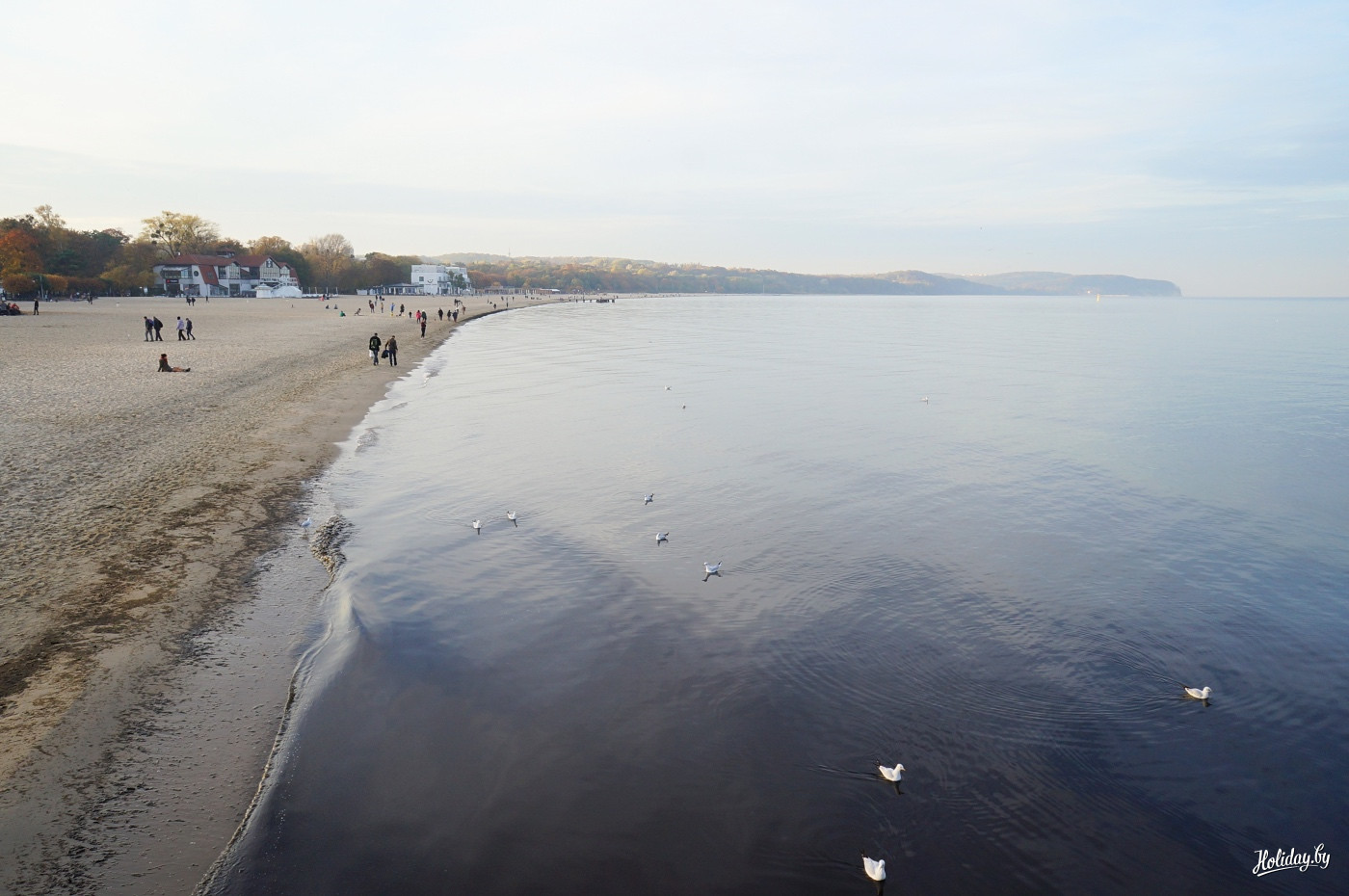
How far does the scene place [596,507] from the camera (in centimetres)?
1474

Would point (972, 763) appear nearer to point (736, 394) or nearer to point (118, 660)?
point (118, 660)

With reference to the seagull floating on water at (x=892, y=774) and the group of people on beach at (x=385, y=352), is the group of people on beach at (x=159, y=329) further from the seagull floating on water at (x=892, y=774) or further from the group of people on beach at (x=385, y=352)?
the seagull floating on water at (x=892, y=774)

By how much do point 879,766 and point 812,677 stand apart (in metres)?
1.63

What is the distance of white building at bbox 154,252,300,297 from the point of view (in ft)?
385

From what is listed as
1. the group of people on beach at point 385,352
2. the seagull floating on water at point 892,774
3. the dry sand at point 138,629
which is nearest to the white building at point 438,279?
the group of people on beach at point 385,352

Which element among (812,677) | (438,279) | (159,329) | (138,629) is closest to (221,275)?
(438,279)

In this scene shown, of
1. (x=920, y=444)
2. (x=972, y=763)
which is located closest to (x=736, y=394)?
(x=920, y=444)

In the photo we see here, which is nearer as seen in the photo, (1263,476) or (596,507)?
(596,507)

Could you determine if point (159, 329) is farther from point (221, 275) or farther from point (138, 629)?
point (221, 275)

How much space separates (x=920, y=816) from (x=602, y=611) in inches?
191

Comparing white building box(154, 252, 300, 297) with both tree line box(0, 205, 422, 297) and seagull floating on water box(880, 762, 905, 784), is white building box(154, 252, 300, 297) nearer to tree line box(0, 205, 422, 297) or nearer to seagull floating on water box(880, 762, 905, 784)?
tree line box(0, 205, 422, 297)

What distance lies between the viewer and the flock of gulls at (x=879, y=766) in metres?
5.65

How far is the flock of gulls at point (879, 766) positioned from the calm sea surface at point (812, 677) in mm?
85

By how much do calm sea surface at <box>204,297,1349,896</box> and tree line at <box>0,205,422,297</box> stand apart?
8340 cm
